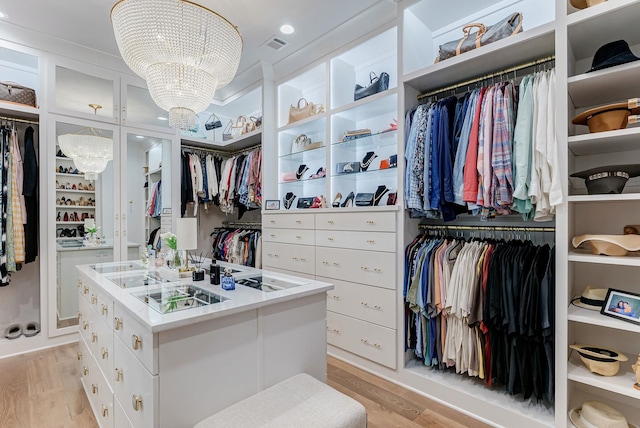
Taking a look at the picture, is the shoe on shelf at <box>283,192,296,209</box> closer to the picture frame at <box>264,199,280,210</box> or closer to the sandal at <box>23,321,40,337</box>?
the picture frame at <box>264,199,280,210</box>

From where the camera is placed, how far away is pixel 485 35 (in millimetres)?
1978

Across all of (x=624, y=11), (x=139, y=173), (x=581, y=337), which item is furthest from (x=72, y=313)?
(x=624, y=11)

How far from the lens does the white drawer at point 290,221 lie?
9.62 feet

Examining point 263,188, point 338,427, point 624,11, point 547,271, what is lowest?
point 338,427

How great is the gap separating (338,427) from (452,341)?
1.29 meters

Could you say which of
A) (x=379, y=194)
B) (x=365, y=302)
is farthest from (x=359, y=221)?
(x=365, y=302)

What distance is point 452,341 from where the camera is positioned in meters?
2.14

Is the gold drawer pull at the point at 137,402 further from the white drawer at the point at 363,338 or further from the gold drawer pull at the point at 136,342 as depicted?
the white drawer at the point at 363,338

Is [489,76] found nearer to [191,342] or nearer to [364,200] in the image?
[364,200]

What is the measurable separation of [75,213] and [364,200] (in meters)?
2.81

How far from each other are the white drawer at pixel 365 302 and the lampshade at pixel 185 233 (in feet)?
4.10

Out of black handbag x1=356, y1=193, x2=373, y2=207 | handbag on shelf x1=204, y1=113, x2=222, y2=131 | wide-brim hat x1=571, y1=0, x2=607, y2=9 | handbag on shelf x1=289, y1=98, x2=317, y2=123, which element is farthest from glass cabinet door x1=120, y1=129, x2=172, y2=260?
wide-brim hat x1=571, y1=0, x2=607, y2=9

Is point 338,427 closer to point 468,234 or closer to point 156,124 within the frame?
point 468,234

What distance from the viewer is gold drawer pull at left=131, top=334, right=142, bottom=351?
1.24 m
